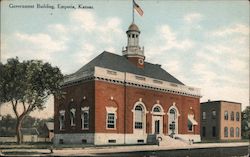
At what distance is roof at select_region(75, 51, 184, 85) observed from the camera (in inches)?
1084

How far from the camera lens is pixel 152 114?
97.6ft

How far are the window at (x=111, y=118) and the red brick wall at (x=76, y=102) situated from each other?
1.32m

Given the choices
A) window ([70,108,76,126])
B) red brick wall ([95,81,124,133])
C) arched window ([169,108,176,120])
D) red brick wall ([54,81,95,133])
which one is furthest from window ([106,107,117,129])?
arched window ([169,108,176,120])

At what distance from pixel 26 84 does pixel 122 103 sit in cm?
826

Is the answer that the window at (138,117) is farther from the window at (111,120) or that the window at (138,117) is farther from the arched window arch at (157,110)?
the window at (111,120)

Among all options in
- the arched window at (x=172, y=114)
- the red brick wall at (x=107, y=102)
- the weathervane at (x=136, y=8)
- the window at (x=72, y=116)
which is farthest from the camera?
the arched window at (x=172, y=114)

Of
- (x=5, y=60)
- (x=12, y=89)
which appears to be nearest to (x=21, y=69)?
(x=12, y=89)

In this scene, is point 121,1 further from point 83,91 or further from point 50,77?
point 83,91

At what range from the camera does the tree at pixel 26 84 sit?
66.6ft

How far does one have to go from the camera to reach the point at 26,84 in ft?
72.9

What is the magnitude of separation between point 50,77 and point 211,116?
25579 mm

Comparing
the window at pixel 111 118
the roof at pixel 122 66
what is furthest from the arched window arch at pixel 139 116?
the roof at pixel 122 66

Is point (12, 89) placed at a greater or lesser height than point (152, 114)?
greater

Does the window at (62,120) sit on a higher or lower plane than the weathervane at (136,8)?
lower
